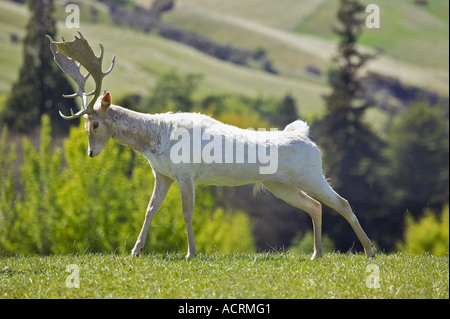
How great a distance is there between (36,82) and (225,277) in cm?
7826

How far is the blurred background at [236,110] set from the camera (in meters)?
46.0

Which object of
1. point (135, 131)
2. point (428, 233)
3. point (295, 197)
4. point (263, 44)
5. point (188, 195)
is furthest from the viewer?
point (263, 44)

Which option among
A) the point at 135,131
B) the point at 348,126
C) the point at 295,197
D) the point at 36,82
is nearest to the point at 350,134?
the point at 348,126

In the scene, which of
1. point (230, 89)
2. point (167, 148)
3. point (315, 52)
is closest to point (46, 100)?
point (230, 89)

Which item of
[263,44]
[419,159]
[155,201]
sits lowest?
[419,159]

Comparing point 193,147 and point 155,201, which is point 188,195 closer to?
point 155,201

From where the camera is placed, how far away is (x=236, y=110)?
116125 mm

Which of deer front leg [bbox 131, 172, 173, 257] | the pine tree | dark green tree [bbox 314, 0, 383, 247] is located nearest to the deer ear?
deer front leg [bbox 131, 172, 173, 257]

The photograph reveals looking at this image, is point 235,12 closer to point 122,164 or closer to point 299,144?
point 122,164

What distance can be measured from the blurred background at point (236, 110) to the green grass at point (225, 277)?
320 cm

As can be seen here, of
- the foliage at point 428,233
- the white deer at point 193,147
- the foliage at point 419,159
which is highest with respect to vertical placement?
the white deer at point 193,147

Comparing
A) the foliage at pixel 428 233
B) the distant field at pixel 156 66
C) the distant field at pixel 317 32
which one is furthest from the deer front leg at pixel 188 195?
the distant field at pixel 317 32

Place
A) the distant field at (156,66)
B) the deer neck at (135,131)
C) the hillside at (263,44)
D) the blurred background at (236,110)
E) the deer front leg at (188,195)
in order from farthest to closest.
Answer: the hillside at (263,44), the distant field at (156,66), the blurred background at (236,110), the deer neck at (135,131), the deer front leg at (188,195)

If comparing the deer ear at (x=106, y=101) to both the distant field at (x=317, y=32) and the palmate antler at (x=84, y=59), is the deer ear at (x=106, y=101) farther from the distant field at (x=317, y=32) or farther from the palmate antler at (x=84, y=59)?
the distant field at (x=317, y=32)
